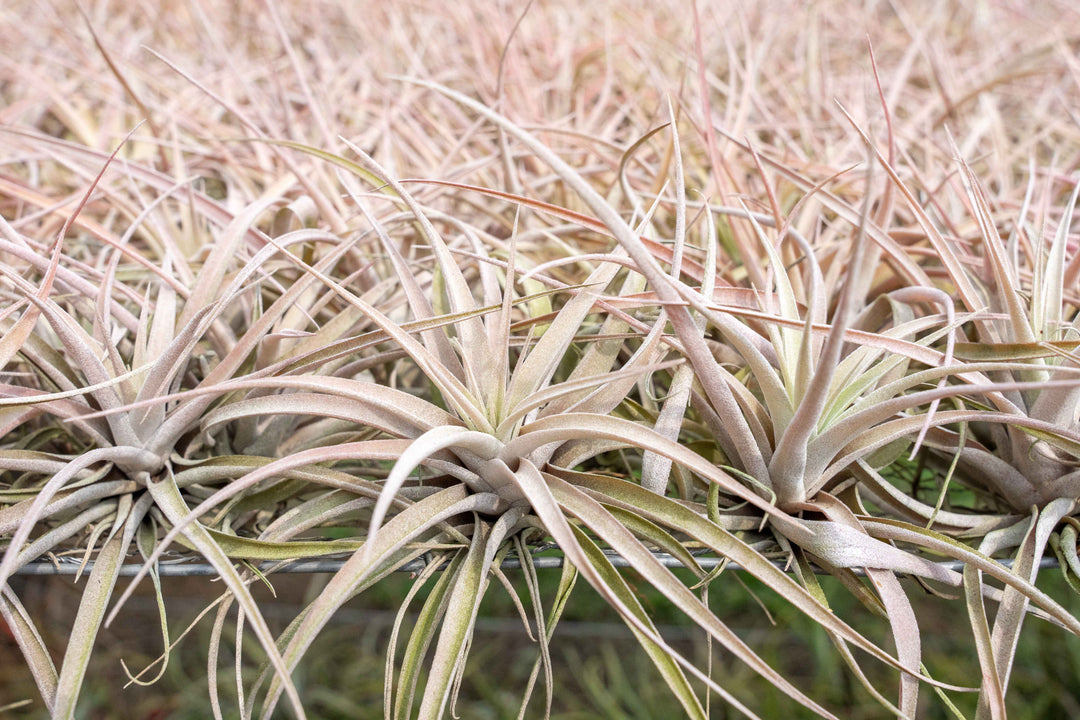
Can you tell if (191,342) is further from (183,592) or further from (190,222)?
(183,592)

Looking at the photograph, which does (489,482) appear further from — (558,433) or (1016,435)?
(1016,435)

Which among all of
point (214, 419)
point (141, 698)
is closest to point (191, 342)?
point (214, 419)

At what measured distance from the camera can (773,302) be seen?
396 mm

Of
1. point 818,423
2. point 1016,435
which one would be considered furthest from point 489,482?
point 1016,435

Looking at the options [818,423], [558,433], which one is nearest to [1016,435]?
[818,423]

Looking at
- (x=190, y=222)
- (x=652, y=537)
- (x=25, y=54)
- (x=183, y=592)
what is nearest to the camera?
(x=652, y=537)

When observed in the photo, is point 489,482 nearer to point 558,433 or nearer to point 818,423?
point 558,433

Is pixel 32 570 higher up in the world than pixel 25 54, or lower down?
lower down

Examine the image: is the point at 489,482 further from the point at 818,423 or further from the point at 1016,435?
the point at 1016,435

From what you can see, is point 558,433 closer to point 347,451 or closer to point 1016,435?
point 347,451

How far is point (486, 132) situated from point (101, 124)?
0.39 metres

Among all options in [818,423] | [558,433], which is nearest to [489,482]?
[558,433]

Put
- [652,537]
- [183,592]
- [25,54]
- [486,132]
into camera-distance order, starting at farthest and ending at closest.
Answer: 1. [183,592]
2. [25,54]
3. [486,132]
4. [652,537]

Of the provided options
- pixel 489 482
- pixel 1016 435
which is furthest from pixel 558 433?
pixel 1016 435
